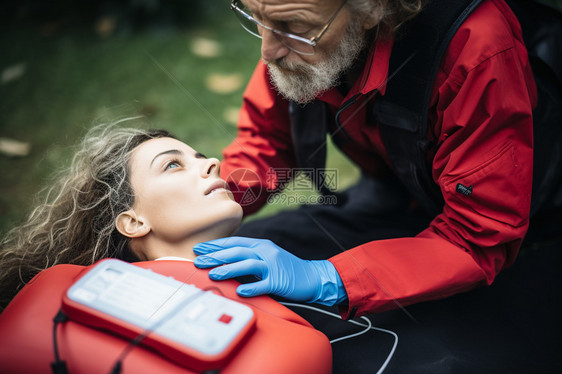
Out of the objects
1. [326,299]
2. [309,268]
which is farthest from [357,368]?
[309,268]

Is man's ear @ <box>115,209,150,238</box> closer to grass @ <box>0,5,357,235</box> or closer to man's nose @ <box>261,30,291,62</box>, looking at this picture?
man's nose @ <box>261,30,291,62</box>

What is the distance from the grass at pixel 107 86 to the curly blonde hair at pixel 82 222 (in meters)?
1.14

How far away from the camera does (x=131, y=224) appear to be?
5.74ft

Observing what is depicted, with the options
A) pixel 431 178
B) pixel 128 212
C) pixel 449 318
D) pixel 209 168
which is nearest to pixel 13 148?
pixel 128 212

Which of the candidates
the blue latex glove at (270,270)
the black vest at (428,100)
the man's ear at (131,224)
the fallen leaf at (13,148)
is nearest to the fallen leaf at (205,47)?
the fallen leaf at (13,148)

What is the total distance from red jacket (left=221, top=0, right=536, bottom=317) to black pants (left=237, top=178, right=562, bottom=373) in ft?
0.50

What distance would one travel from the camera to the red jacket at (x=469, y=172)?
63.9 inches

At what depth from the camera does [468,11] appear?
164 centimetres

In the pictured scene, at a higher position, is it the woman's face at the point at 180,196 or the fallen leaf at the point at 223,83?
the woman's face at the point at 180,196

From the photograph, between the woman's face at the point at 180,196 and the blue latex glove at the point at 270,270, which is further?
the woman's face at the point at 180,196

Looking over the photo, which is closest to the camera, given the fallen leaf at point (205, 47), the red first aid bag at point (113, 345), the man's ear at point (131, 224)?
the red first aid bag at point (113, 345)

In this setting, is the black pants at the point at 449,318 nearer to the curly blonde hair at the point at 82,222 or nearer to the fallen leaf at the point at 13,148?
the curly blonde hair at the point at 82,222

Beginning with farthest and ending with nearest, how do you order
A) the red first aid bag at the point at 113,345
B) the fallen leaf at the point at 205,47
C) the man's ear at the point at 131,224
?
the fallen leaf at the point at 205,47 < the man's ear at the point at 131,224 < the red first aid bag at the point at 113,345

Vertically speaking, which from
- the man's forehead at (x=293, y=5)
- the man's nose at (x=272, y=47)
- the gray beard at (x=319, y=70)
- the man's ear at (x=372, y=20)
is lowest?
the gray beard at (x=319, y=70)
